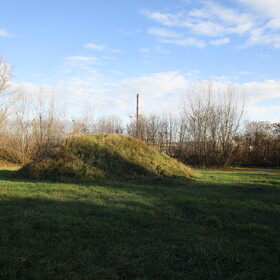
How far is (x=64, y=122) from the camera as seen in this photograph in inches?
1233

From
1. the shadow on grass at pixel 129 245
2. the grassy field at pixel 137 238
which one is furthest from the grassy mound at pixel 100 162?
the shadow on grass at pixel 129 245

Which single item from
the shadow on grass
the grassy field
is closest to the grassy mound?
the grassy field

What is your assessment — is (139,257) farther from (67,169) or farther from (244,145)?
(244,145)

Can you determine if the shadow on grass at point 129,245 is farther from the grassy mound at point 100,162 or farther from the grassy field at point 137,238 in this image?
the grassy mound at point 100,162

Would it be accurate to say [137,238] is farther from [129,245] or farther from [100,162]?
[100,162]

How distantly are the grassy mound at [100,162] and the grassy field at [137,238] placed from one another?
546 cm

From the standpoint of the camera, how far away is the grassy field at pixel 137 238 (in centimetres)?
357

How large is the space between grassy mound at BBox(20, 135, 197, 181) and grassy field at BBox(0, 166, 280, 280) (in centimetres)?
546

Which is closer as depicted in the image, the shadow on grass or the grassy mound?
the shadow on grass

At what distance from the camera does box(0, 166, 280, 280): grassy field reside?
3.57m

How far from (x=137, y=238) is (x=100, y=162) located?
33.3 feet

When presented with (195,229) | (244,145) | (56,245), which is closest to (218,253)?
(195,229)

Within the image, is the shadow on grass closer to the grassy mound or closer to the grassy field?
the grassy field

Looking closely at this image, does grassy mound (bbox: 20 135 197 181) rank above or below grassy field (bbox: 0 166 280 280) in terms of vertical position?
above
